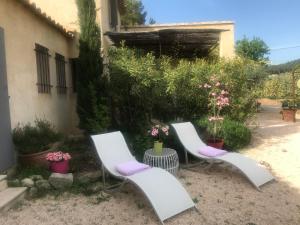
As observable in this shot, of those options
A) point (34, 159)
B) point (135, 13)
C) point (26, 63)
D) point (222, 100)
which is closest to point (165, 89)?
point (222, 100)

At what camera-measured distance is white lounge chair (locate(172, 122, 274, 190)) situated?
530cm

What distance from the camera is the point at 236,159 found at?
224 inches

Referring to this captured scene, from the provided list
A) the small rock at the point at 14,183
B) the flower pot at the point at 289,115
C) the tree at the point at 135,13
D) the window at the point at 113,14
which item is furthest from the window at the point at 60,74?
the tree at the point at 135,13

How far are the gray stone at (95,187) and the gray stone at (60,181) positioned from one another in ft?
1.26

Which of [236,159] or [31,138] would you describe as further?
[31,138]

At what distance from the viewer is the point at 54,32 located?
8.71 meters

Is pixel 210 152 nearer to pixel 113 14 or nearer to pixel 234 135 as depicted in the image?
pixel 234 135

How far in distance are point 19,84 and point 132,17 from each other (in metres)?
26.9

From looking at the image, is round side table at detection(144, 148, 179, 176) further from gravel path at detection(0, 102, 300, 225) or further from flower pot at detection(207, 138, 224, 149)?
flower pot at detection(207, 138, 224, 149)

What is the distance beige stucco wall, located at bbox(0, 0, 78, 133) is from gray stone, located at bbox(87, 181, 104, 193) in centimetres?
219

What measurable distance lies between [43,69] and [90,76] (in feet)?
4.23

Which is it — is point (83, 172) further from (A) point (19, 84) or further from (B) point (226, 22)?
(B) point (226, 22)

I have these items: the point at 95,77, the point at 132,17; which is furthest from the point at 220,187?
the point at 132,17

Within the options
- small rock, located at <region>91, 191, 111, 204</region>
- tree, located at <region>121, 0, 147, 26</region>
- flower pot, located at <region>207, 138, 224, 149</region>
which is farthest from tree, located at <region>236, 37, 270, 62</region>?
small rock, located at <region>91, 191, 111, 204</region>
